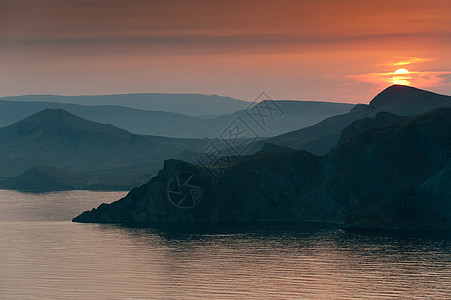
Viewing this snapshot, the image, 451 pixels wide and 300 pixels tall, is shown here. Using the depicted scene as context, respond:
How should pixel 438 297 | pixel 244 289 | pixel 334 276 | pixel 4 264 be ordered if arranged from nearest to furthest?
pixel 438 297 < pixel 244 289 < pixel 334 276 < pixel 4 264

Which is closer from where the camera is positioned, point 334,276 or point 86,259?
point 334,276

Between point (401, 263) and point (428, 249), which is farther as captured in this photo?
point (428, 249)

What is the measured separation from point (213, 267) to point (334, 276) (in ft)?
100.0

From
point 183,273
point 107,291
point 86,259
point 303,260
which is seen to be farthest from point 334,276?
point 86,259

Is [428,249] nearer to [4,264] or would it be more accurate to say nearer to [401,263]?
[401,263]

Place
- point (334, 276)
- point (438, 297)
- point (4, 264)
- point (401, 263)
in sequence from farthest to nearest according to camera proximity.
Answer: point (4, 264), point (401, 263), point (334, 276), point (438, 297)

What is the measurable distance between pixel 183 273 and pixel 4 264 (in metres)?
50.1

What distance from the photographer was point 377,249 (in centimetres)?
19850

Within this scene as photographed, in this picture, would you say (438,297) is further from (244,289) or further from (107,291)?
(107,291)

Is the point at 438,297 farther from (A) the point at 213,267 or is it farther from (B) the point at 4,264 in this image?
(B) the point at 4,264

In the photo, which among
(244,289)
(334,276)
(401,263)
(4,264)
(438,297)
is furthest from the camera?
(4,264)

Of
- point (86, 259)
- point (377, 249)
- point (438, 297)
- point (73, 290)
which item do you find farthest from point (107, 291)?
point (377, 249)

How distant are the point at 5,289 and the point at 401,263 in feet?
299

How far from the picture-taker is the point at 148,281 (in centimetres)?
16338
